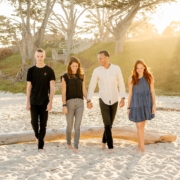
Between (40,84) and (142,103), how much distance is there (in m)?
1.90

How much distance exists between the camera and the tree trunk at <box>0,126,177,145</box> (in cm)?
664

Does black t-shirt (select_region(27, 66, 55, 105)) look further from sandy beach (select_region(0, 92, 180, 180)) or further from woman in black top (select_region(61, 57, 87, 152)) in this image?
sandy beach (select_region(0, 92, 180, 180))

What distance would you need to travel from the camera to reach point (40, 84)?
5730mm

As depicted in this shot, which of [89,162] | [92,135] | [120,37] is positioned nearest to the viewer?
[89,162]

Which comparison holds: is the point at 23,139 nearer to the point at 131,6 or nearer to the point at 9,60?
the point at 131,6

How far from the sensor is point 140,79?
19.0ft

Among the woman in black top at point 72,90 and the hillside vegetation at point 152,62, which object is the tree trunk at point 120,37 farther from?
the woman in black top at point 72,90

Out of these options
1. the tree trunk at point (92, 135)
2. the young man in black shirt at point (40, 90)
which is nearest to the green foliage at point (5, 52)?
the tree trunk at point (92, 135)

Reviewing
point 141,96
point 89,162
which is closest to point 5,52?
point 141,96

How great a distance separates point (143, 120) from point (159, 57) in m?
20.3

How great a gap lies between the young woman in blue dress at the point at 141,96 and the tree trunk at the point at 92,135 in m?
1.00

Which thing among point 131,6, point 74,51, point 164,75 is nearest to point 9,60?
point 74,51

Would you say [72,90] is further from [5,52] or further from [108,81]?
[5,52]

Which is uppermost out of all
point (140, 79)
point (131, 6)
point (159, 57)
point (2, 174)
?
point (131, 6)
